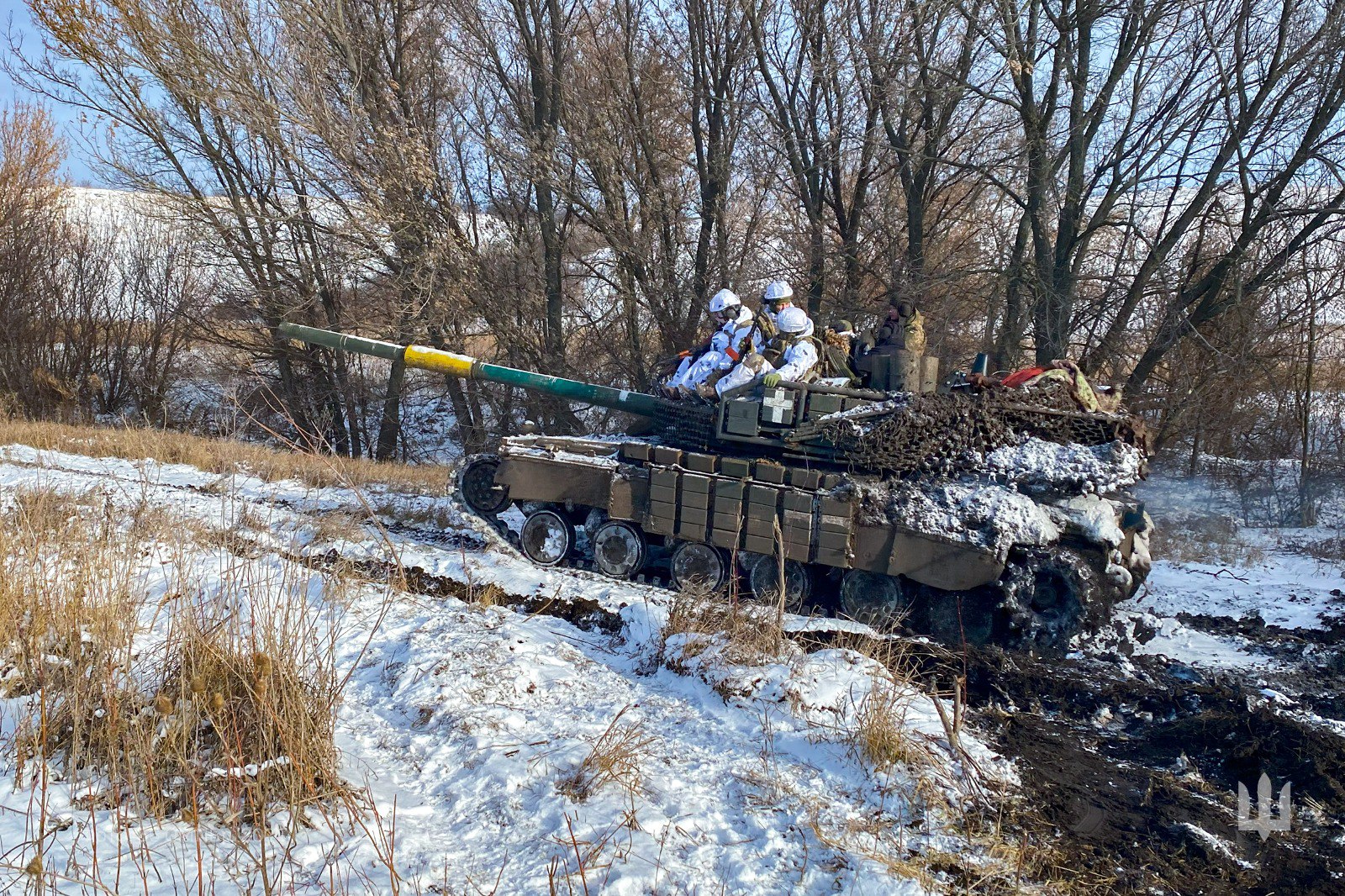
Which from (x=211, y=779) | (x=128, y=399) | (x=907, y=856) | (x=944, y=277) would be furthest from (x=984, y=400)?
(x=128, y=399)

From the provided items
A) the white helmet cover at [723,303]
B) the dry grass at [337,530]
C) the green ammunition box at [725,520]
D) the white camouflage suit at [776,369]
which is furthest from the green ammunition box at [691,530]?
the dry grass at [337,530]

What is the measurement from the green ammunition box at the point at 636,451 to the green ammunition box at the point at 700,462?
0.38 m

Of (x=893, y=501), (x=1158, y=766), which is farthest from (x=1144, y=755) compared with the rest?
(x=893, y=501)

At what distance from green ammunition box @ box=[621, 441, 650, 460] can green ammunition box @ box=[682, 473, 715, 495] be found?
0.42 m

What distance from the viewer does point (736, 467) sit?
23.4 ft

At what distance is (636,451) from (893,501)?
2.11 metres

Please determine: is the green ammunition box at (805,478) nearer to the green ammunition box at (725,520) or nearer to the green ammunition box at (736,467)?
the green ammunition box at (736,467)

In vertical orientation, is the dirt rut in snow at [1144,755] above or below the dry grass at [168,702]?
below

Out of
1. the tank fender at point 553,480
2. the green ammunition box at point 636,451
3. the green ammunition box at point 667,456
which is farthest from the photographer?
the tank fender at point 553,480

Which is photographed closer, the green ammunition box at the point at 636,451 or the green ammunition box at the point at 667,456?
the green ammunition box at the point at 667,456

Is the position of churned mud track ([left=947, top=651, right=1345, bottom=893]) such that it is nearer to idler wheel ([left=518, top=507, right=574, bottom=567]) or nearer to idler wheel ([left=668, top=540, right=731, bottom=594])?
idler wheel ([left=668, top=540, right=731, bottom=594])

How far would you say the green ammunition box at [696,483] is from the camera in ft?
23.5

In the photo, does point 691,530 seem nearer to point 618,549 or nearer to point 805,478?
point 618,549

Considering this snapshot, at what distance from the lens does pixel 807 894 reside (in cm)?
312
